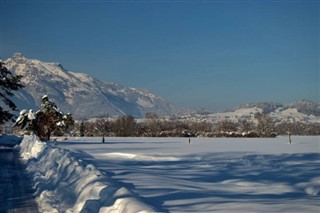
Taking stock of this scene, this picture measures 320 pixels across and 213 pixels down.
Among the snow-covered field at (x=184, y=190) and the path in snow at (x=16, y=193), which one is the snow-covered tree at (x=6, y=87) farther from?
the path in snow at (x=16, y=193)

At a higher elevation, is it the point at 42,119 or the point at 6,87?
the point at 6,87

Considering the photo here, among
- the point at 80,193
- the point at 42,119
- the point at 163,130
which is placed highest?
the point at 42,119

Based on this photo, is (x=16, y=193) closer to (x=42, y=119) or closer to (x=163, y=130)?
(x=42, y=119)

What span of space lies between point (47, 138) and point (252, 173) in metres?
42.0

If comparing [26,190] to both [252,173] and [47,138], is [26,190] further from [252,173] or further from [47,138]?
[47,138]

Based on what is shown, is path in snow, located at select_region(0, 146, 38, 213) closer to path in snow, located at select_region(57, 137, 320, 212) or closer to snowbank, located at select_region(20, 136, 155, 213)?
snowbank, located at select_region(20, 136, 155, 213)

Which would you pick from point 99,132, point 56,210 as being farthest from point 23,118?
point 99,132

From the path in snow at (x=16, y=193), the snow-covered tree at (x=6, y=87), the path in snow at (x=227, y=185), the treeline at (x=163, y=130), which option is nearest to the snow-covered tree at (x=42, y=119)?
the snow-covered tree at (x=6, y=87)

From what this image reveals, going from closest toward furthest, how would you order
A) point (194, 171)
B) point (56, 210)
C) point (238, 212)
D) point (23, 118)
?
1. point (238, 212)
2. point (56, 210)
3. point (194, 171)
4. point (23, 118)

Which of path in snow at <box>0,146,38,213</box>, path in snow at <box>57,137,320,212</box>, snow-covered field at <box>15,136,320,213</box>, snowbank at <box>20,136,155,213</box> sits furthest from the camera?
path in snow at <box>0,146,38,213</box>

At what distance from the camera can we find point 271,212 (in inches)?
304

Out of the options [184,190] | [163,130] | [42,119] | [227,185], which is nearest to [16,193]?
[184,190]

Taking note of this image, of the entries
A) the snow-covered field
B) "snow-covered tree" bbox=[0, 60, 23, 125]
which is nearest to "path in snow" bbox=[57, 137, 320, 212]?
the snow-covered field

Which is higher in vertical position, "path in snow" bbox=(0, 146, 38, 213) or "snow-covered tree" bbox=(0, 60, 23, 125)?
"snow-covered tree" bbox=(0, 60, 23, 125)
